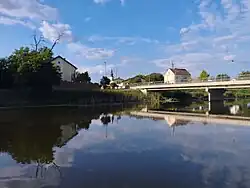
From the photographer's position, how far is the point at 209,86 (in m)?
62.0

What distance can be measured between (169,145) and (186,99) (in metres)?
71.5

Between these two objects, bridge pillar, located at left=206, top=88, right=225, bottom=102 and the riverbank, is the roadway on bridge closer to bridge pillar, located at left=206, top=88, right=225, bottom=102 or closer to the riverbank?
the riverbank

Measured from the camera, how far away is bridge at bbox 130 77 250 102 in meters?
54.2

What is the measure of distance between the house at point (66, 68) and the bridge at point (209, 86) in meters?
16.3

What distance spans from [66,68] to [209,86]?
122 feet

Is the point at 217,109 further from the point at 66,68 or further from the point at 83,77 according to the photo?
the point at 66,68

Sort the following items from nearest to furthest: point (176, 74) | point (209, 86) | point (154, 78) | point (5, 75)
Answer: point (5, 75) → point (209, 86) → point (154, 78) → point (176, 74)

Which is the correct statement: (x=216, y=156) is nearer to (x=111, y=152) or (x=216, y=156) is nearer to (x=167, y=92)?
(x=111, y=152)

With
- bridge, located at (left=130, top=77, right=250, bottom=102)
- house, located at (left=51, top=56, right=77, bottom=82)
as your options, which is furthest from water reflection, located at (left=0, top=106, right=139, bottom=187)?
house, located at (left=51, top=56, right=77, bottom=82)

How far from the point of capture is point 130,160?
12.4 m

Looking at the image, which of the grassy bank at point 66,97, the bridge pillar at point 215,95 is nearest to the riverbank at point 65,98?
the grassy bank at point 66,97

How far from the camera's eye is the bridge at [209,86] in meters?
54.2

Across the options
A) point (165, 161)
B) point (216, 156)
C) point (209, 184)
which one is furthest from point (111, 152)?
point (209, 184)

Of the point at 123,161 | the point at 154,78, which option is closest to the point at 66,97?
the point at 123,161
